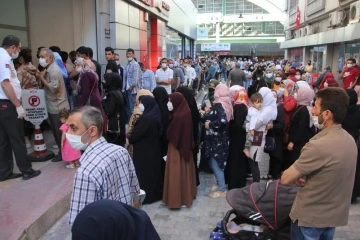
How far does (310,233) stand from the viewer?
254cm

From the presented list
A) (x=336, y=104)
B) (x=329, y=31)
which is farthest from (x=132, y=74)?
(x=329, y=31)

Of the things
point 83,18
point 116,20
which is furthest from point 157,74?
point 83,18

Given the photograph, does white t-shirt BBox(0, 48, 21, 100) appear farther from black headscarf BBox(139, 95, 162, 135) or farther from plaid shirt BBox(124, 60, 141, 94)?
plaid shirt BBox(124, 60, 141, 94)

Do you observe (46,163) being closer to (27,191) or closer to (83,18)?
→ (27,191)

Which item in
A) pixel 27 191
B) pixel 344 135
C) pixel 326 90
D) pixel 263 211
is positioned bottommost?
pixel 27 191

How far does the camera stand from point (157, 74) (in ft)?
35.1

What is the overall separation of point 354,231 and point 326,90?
2469 mm

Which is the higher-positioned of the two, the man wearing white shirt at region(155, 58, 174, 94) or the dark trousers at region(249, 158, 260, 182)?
the man wearing white shirt at region(155, 58, 174, 94)

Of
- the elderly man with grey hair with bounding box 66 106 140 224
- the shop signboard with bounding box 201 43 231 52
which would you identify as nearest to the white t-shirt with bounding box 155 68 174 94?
the elderly man with grey hair with bounding box 66 106 140 224

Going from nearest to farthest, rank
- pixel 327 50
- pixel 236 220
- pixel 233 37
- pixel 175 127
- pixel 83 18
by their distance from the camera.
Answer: pixel 236 220 < pixel 175 127 < pixel 83 18 < pixel 327 50 < pixel 233 37

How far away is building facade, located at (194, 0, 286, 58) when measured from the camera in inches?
2263

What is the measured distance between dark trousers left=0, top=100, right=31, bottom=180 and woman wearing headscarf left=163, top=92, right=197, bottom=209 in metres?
1.96

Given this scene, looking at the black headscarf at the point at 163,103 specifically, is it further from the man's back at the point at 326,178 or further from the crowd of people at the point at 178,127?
the man's back at the point at 326,178

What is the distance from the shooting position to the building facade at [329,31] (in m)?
14.9
